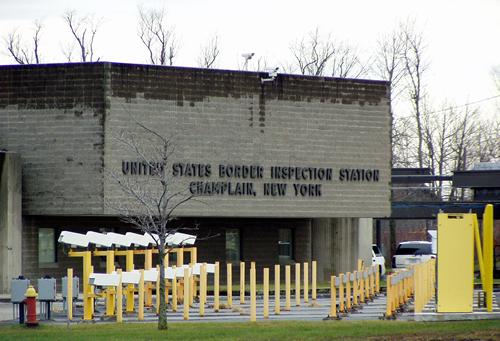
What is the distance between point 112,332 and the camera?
26.5m

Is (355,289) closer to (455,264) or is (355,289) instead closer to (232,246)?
(455,264)

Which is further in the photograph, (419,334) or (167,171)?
(167,171)

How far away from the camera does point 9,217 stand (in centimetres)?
4453

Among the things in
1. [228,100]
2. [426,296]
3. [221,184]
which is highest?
[228,100]

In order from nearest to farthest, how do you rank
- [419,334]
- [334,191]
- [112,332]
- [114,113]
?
1. [419,334]
2. [112,332]
3. [114,113]
4. [334,191]

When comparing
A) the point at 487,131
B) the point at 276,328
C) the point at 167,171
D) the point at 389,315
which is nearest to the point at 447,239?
the point at 389,315

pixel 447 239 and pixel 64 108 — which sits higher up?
pixel 64 108

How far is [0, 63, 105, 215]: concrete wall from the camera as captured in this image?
4512cm

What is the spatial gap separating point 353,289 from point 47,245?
51.2 feet

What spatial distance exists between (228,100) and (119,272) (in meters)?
17.0

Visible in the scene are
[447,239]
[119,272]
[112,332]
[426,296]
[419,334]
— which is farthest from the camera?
[426,296]

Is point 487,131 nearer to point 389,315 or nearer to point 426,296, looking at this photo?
point 426,296

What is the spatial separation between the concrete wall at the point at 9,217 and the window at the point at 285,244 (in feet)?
36.9

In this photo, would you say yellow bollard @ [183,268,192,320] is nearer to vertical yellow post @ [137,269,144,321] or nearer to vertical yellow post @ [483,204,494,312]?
vertical yellow post @ [137,269,144,321]
